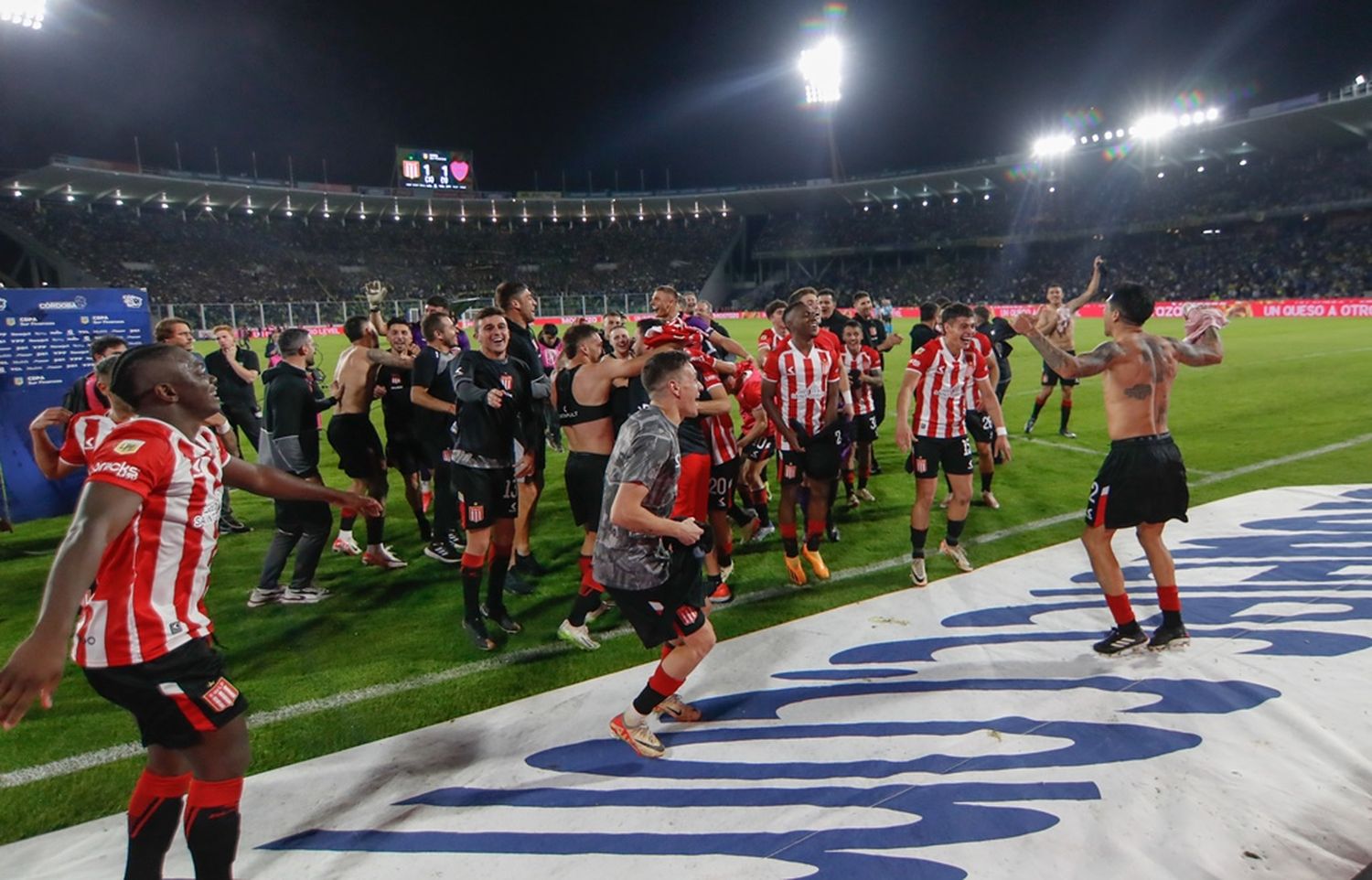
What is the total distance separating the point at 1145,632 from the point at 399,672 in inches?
194

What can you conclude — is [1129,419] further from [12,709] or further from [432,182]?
[432,182]

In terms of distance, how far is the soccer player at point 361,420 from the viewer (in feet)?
21.8

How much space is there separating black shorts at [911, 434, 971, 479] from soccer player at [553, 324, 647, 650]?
2.59m

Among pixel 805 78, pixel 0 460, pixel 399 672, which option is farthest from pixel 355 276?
pixel 399 672

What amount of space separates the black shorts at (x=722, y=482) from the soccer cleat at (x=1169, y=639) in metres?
3.14

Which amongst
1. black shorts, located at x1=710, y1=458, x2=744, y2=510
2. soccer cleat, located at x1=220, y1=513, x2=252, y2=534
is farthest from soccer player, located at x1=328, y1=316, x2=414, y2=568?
black shorts, located at x1=710, y1=458, x2=744, y2=510

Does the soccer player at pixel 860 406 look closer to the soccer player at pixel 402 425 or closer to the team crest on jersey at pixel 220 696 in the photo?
the soccer player at pixel 402 425

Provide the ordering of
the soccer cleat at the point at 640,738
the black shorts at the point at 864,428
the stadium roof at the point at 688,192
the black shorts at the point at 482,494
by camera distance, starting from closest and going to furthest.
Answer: the soccer cleat at the point at 640,738 < the black shorts at the point at 482,494 < the black shorts at the point at 864,428 < the stadium roof at the point at 688,192

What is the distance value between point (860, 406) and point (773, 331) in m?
1.37

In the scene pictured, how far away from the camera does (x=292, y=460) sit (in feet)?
19.7

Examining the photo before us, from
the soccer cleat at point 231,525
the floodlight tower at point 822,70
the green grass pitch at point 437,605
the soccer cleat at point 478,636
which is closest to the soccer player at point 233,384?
the soccer cleat at point 231,525

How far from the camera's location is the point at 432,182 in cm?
6128

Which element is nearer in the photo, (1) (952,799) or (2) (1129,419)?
(1) (952,799)

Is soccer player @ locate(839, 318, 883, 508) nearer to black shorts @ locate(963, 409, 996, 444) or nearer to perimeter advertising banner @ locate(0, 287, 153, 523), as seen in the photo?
black shorts @ locate(963, 409, 996, 444)
